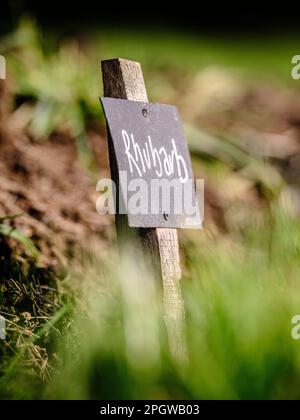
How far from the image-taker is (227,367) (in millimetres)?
2254

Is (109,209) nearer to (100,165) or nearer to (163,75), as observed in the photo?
(100,165)

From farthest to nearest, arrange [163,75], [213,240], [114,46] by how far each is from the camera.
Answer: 1. [114,46]
2. [163,75]
3. [213,240]

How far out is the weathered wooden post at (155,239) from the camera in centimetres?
254

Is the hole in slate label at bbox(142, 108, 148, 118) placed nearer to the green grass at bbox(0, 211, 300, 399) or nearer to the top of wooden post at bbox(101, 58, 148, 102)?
the top of wooden post at bbox(101, 58, 148, 102)

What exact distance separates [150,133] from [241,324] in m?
0.67

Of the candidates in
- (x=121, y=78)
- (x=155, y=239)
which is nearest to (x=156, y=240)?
(x=155, y=239)

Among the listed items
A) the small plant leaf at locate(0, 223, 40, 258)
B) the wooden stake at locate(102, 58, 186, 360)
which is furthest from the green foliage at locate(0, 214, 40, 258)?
the wooden stake at locate(102, 58, 186, 360)

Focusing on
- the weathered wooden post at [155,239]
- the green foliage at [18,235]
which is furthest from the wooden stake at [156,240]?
the green foliage at [18,235]

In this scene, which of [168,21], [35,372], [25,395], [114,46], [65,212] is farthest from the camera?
[168,21]

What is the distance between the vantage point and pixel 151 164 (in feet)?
8.69

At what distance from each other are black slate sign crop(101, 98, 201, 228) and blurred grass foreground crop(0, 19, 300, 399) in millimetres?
173

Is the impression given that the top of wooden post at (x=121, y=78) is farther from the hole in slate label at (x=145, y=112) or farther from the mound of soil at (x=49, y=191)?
the mound of soil at (x=49, y=191)

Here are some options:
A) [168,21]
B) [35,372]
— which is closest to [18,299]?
[35,372]
